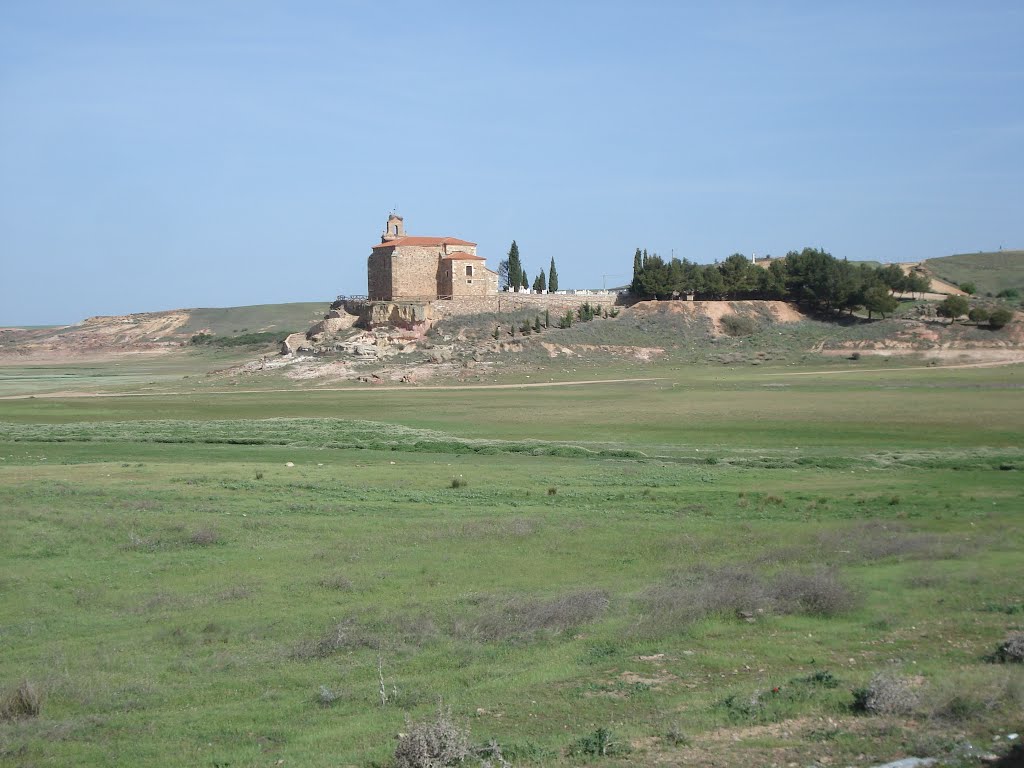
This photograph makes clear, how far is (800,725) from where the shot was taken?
10.4 metres

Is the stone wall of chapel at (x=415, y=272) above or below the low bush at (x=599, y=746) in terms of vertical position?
above

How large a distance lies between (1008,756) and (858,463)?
22272 millimetres

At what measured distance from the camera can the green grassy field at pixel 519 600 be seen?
10648mm

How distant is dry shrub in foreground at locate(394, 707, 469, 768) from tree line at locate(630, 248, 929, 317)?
273 feet

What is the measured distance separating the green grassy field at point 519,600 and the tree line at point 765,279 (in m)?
54.9

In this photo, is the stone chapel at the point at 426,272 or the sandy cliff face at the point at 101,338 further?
the sandy cliff face at the point at 101,338

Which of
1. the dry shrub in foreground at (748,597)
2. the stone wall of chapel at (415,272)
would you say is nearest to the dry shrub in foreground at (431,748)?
the dry shrub in foreground at (748,597)

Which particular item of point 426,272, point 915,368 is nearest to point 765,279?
point 915,368

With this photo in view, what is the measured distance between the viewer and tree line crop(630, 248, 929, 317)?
3489 inches

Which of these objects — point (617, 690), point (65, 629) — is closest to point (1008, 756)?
point (617, 690)

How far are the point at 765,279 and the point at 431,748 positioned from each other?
87.3 meters

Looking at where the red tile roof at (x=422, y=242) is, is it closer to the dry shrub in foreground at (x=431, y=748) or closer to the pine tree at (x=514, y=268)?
the pine tree at (x=514, y=268)

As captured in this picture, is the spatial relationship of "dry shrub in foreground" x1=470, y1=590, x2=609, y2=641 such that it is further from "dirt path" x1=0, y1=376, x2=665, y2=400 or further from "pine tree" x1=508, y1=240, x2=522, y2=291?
"pine tree" x1=508, y1=240, x2=522, y2=291

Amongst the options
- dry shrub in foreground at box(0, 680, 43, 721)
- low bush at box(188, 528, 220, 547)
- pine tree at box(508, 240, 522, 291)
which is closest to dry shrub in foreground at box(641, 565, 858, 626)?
dry shrub in foreground at box(0, 680, 43, 721)
